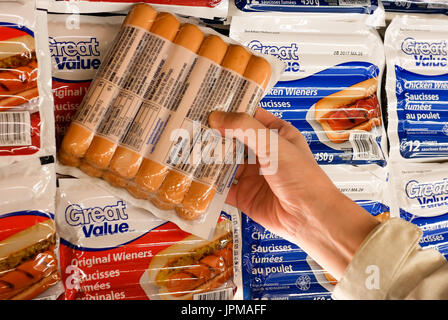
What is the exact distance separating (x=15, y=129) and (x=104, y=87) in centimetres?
29

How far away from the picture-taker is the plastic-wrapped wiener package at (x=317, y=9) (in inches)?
57.6

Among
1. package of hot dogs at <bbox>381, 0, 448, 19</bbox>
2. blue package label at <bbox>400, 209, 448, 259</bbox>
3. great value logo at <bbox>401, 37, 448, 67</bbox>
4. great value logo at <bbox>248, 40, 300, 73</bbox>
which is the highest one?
package of hot dogs at <bbox>381, 0, 448, 19</bbox>

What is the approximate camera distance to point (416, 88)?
5.42 ft

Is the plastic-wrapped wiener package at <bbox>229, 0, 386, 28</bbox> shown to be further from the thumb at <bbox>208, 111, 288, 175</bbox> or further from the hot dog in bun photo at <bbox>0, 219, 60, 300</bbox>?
the hot dog in bun photo at <bbox>0, 219, 60, 300</bbox>

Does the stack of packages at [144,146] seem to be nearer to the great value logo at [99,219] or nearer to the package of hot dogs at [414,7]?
the great value logo at [99,219]

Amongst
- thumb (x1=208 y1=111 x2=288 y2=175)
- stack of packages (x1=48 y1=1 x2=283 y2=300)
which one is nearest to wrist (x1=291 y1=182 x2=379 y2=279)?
thumb (x1=208 y1=111 x2=288 y2=175)

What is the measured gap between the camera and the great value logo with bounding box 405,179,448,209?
5.38 ft

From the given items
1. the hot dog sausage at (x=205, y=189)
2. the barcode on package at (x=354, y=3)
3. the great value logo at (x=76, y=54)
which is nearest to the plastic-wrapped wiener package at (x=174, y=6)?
the great value logo at (x=76, y=54)

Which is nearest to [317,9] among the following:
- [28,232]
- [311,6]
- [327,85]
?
[311,6]

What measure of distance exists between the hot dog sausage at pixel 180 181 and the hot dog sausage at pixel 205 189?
19 millimetres

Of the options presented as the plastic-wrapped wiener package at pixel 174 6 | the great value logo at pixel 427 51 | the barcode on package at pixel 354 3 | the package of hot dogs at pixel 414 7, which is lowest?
the great value logo at pixel 427 51

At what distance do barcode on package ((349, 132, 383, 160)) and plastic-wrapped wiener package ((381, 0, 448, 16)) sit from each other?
55 centimetres
